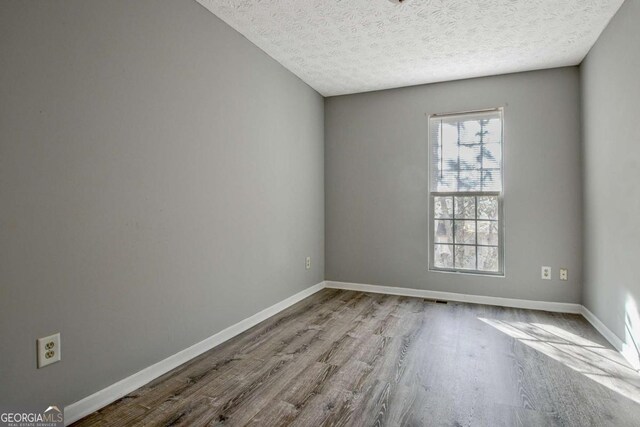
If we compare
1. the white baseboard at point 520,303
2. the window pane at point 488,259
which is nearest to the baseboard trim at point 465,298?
the white baseboard at point 520,303

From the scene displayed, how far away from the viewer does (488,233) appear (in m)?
3.79

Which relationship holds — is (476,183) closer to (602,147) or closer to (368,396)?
(602,147)

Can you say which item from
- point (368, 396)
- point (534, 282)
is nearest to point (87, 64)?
point (368, 396)

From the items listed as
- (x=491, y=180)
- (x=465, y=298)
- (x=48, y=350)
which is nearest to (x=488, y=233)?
(x=491, y=180)

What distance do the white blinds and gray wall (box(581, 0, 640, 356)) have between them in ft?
2.56

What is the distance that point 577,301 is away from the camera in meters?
3.43

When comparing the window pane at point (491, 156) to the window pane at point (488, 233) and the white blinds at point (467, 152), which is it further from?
the window pane at point (488, 233)

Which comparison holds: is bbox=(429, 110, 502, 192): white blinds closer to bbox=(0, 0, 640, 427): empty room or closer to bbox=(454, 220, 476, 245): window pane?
bbox=(0, 0, 640, 427): empty room

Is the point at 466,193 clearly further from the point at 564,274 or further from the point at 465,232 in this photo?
the point at 564,274

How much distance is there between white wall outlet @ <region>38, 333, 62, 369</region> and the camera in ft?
5.05

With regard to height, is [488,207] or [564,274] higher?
[488,207]

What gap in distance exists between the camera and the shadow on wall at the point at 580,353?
6.82 feet

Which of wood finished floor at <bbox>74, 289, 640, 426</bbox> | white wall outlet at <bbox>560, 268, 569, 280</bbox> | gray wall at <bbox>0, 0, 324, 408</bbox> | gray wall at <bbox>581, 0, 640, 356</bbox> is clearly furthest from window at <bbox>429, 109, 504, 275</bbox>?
gray wall at <bbox>0, 0, 324, 408</bbox>

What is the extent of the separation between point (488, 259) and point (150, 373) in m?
3.36
